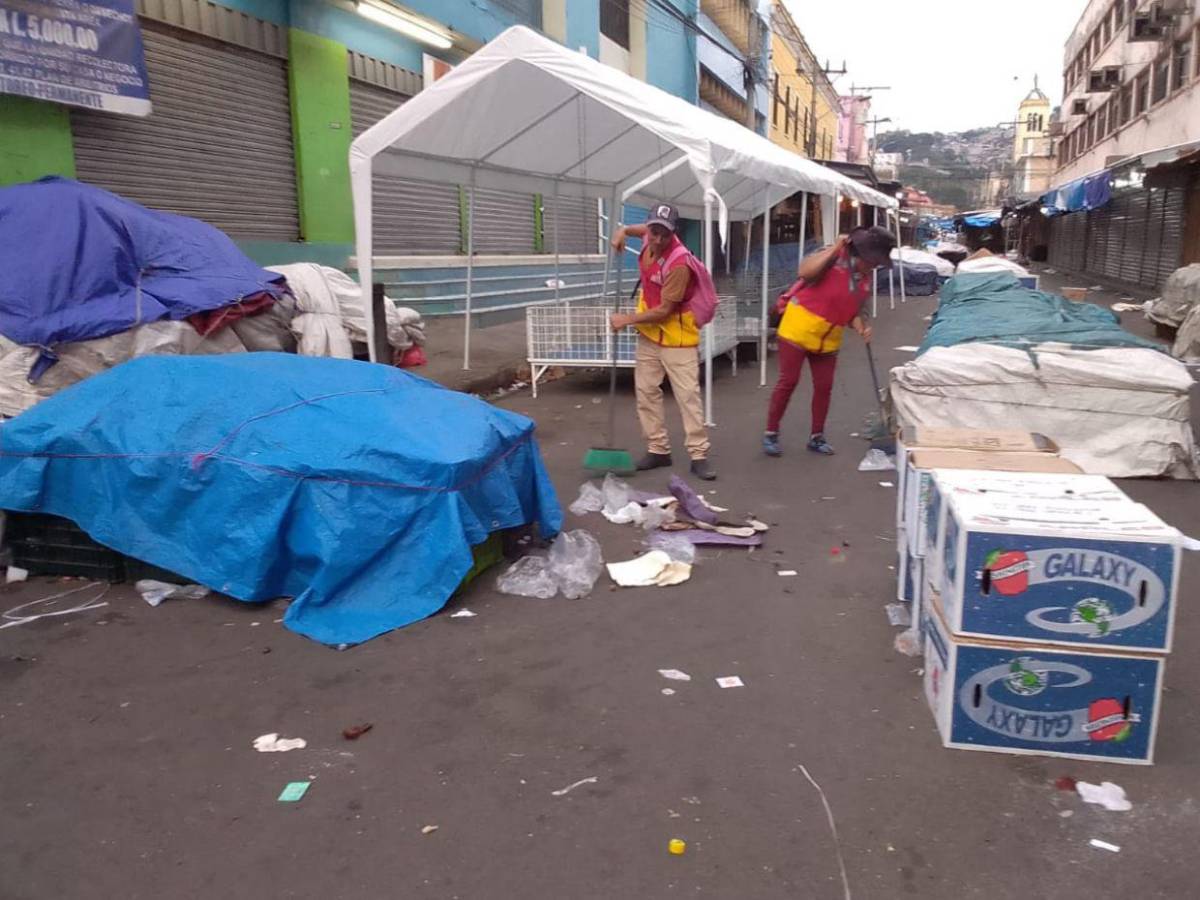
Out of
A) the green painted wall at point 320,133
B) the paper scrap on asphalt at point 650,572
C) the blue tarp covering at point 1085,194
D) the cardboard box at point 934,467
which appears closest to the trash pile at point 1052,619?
the cardboard box at point 934,467

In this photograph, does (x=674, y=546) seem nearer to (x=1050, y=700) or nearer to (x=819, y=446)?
(x=1050, y=700)

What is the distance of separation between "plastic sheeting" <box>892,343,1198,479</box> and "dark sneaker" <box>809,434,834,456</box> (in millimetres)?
781

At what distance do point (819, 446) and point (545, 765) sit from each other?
5.23 m

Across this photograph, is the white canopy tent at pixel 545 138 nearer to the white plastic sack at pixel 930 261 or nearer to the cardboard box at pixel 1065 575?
the cardboard box at pixel 1065 575

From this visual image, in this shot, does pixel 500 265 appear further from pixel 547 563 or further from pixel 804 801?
pixel 804 801

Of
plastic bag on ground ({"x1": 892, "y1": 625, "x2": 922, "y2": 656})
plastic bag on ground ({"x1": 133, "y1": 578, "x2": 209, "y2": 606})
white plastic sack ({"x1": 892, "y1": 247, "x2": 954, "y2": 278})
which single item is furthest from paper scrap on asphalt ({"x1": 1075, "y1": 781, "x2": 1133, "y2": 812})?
white plastic sack ({"x1": 892, "y1": 247, "x2": 954, "y2": 278})

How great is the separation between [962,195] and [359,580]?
134m

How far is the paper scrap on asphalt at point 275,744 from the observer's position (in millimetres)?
3329

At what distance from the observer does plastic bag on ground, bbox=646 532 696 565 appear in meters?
5.31

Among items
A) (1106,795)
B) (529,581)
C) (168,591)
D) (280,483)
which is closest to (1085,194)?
(529,581)

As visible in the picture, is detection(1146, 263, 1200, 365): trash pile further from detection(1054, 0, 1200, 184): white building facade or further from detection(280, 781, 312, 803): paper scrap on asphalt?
detection(1054, 0, 1200, 184): white building facade

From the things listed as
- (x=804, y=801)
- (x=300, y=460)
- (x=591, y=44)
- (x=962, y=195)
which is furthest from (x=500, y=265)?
(x=962, y=195)

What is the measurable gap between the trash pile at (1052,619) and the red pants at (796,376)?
4.07 m

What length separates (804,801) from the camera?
3.01 metres
